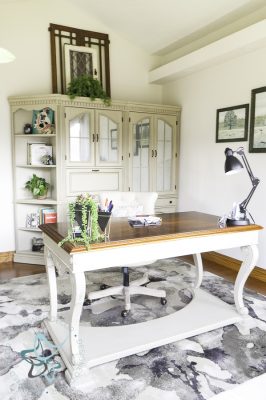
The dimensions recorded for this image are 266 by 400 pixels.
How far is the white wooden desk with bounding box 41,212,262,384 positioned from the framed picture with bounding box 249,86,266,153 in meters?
1.15

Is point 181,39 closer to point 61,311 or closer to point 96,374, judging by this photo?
point 61,311

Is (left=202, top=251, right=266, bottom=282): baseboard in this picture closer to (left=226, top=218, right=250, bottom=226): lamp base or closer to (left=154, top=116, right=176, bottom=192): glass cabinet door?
(left=154, top=116, right=176, bottom=192): glass cabinet door

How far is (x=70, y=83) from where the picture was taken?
377 cm

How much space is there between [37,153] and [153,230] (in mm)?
2264

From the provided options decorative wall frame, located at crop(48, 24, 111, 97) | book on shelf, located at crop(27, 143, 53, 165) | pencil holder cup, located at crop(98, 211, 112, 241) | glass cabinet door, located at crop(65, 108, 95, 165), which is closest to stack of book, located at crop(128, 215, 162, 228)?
pencil holder cup, located at crop(98, 211, 112, 241)

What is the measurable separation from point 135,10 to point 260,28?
58.2 inches

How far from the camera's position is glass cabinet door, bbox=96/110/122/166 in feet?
12.8

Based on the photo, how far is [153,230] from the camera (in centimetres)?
218

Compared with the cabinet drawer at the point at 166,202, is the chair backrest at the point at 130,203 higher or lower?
higher

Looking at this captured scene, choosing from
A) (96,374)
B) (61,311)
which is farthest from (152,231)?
(61,311)

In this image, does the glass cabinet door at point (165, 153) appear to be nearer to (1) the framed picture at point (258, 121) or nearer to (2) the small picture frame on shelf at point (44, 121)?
(1) the framed picture at point (258, 121)

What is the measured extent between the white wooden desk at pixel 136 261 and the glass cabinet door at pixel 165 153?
1.74 m

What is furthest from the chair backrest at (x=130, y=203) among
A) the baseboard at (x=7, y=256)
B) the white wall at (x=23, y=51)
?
Answer: the baseboard at (x=7, y=256)

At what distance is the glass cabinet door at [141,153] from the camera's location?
415cm
